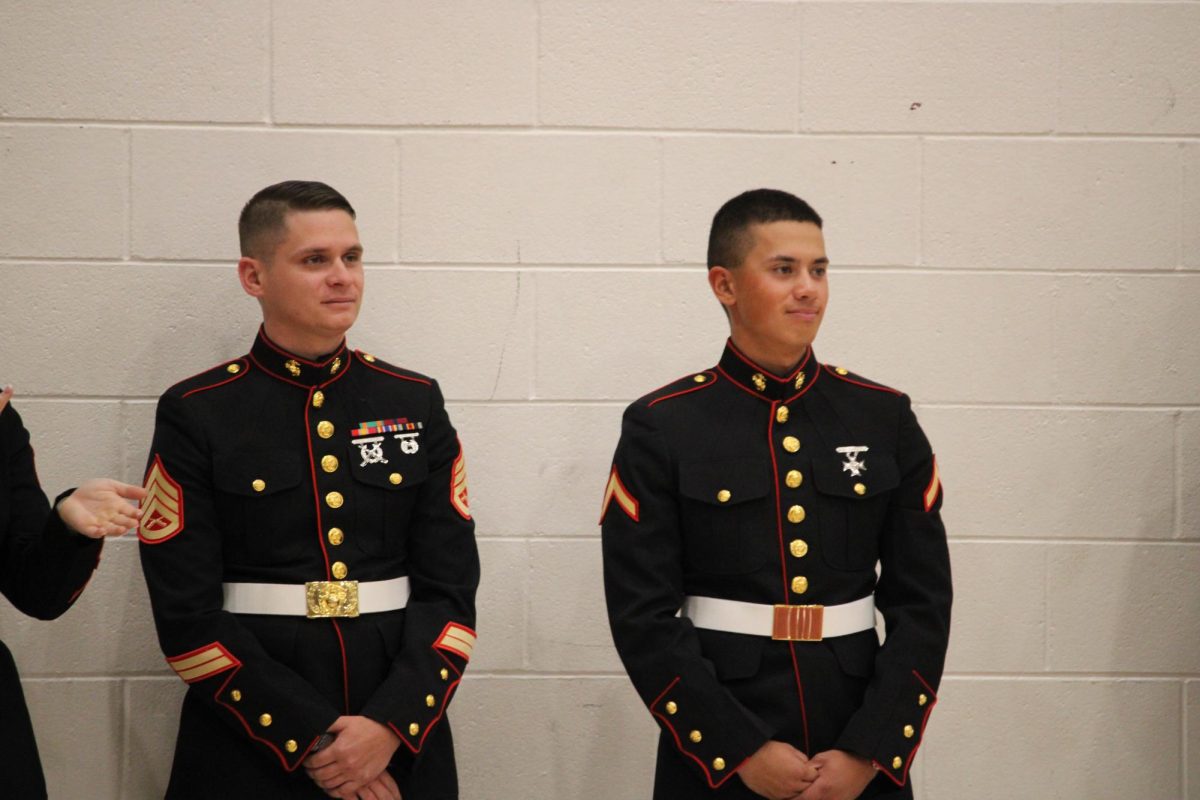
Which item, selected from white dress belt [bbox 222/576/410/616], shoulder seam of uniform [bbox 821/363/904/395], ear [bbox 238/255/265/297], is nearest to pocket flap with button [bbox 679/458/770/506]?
shoulder seam of uniform [bbox 821/363/904/395]

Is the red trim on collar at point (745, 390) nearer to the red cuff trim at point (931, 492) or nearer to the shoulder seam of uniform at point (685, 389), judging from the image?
the shoulder seam of uniform at point (685, 389)

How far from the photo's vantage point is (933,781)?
2.86 meters

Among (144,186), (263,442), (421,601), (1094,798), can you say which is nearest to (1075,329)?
(1094,798)

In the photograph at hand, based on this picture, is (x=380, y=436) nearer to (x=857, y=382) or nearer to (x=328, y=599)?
(x=328, y=599)

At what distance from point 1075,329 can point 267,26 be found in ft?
5.98

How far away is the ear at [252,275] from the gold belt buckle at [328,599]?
21.1 inches

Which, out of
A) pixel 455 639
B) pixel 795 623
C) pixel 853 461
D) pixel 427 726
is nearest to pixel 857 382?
pixel 853 461

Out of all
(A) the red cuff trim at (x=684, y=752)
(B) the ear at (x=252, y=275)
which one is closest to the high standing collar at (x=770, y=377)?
(A) the red cuff trim at (x=684, y=752)

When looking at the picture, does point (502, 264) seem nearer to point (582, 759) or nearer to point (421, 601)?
point (421, 601)

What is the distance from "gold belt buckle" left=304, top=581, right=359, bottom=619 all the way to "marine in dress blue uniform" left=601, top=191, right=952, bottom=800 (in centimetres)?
45

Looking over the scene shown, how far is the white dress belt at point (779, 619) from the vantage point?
2152 millimetres

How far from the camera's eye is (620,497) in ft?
7.23

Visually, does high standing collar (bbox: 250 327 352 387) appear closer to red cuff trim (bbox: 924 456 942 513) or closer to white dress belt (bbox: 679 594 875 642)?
white dress belt (bbox: 679 594 875 642)

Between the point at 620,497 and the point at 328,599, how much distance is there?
526mm
